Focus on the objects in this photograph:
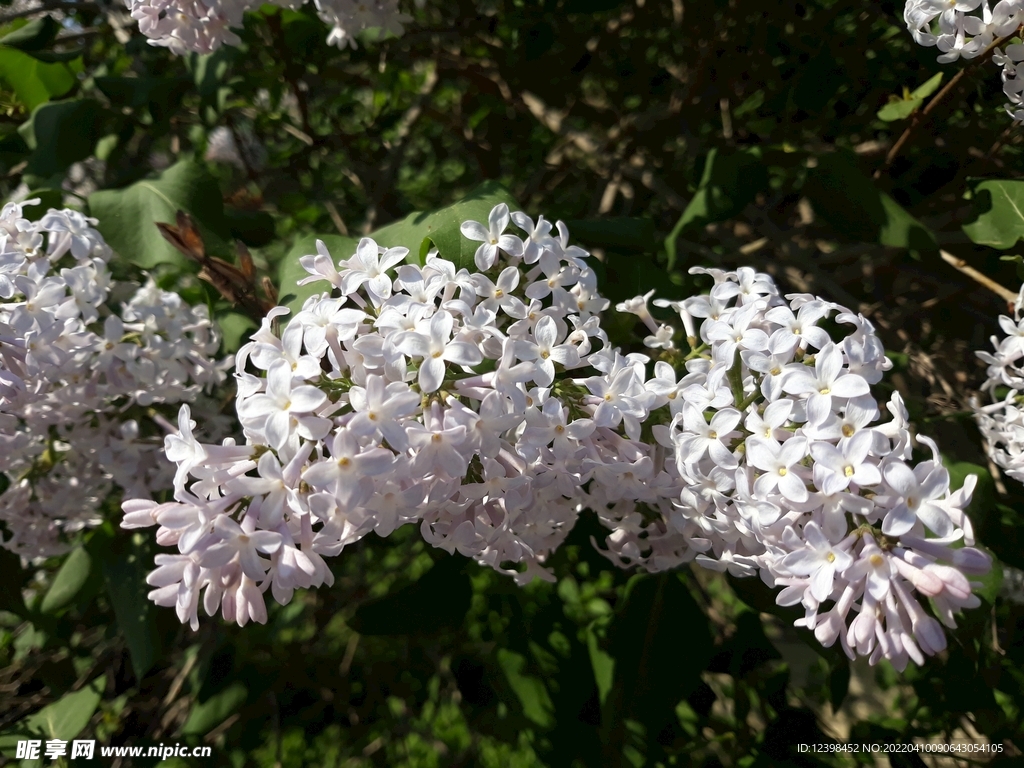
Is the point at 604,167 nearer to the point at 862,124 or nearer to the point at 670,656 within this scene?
the point at 862,124

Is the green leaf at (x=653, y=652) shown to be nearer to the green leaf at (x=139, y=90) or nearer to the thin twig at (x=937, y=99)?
the thin twig at (x=937, y=99)

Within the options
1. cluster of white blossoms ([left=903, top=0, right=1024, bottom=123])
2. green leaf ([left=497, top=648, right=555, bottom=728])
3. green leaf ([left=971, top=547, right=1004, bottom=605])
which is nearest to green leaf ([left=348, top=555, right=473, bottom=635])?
green leaf ([left=497, top=648, right=555, bottom=728])

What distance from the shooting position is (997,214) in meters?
1.59

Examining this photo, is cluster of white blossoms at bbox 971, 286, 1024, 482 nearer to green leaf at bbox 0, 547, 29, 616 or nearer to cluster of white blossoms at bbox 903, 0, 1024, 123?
cluster of white blossoms at bbox 903, 0, 1024, 123

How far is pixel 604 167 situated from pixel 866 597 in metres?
2.33

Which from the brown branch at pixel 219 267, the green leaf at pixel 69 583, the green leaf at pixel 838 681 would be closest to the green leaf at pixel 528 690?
the green leaf at pixel 838 681

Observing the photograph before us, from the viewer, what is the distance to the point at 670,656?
172 centimetres

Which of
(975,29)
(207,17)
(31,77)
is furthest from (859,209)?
(31,77)

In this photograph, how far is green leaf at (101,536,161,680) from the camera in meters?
1.86

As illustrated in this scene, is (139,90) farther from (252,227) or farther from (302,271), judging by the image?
(302,271)

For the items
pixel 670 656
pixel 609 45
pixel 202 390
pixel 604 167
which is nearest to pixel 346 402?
pixel 202 390

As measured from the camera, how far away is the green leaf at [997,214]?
1.53m

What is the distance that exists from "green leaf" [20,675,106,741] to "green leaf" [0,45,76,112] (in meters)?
2.02

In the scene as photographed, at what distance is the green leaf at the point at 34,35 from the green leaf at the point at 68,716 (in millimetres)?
2227
